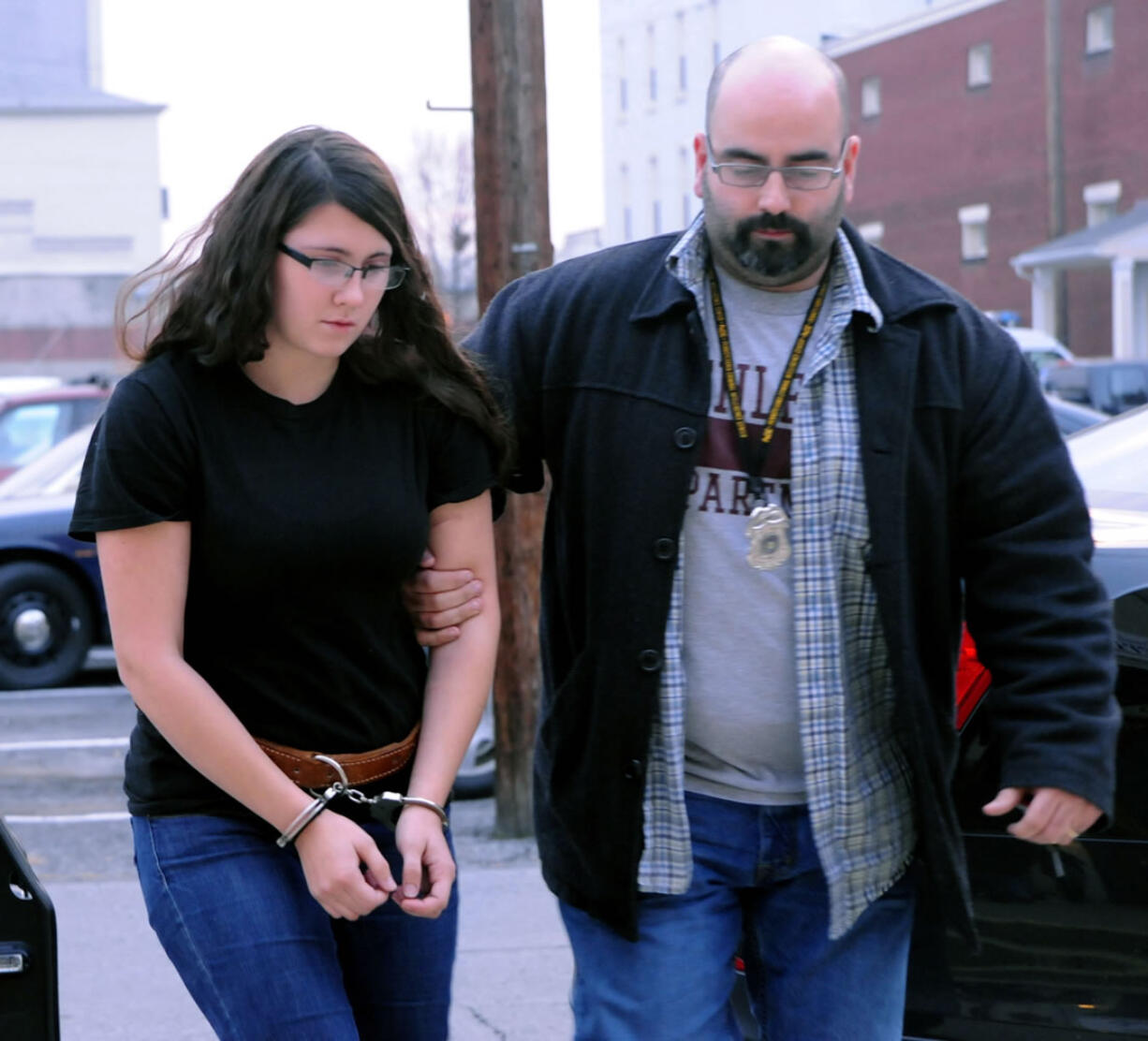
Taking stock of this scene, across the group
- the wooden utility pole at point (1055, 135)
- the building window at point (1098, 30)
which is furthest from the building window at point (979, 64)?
the wooden utility pole at point (1055, 135)

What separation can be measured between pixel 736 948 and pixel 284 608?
937mm

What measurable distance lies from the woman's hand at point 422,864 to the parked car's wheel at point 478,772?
477 centimetres

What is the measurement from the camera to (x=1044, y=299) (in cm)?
3475

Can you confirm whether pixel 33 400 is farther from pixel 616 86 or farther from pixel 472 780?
pixel 616 86

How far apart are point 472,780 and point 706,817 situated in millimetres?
4787

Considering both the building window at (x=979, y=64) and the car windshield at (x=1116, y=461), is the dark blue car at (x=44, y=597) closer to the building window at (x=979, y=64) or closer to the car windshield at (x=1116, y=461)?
the car windshield at (x=1116, y=461)

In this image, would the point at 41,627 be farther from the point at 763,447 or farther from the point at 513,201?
the point at 763,447

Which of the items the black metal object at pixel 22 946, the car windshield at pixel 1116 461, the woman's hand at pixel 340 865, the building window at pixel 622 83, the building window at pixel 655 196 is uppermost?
the building window at pixel 622 83

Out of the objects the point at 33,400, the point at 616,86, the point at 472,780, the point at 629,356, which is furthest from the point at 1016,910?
the point at 616,86

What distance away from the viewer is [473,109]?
6250mm

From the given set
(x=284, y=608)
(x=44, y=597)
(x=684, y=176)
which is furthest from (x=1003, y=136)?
(x=284, y=608)

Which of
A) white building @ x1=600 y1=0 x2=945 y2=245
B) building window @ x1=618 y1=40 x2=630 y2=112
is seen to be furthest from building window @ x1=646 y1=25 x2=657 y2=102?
building window @ x1=618 y1=40 x2=630 y2=112

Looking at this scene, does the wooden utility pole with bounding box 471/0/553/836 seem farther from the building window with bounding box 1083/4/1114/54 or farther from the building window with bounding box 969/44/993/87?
the building window with bounding box 969/44/993/87

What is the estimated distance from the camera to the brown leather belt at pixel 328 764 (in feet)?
7.90
